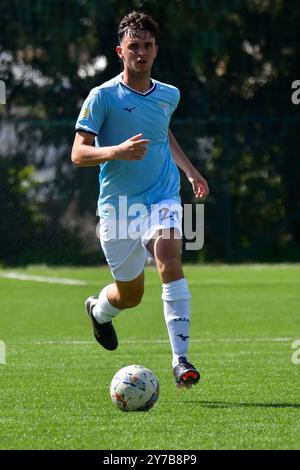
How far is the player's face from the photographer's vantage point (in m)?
7.80

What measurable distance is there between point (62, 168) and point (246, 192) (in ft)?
11.9

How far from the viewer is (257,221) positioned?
75.2 ft

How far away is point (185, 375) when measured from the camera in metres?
Answer: 7.16

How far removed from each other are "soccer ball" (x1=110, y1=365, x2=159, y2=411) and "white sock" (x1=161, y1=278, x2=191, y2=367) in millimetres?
643

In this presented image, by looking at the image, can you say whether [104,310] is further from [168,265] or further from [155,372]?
[168,265]

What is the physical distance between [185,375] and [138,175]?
5.01ft

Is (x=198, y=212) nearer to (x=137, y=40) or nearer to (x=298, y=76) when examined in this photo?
(x=298, y=76)

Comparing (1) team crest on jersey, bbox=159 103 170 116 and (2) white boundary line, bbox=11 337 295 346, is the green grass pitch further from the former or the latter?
(1) team crest on jersey, bbox=159 103 170 116

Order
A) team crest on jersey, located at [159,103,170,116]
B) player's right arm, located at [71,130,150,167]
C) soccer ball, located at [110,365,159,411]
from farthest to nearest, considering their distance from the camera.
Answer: team crest on jersey, located at [159,103,170,116], player's right arm, located at [71,130,150,167], soccer ball, located at [110,365,159,411]

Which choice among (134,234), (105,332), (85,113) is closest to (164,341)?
(105,332)

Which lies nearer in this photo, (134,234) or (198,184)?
(134,234)

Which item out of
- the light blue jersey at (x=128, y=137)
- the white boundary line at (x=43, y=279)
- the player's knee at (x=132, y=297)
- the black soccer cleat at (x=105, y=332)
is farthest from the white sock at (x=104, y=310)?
the white boundary line at (x=43, y=279)

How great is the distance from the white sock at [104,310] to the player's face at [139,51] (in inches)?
68.0

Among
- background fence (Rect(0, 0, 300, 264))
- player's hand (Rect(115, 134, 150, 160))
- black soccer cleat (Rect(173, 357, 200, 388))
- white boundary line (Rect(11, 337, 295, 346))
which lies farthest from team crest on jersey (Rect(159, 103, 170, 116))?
background fence (Rect(0, 0, 300, 264))
